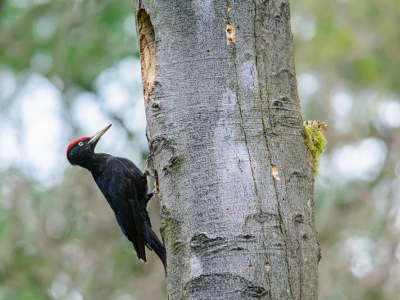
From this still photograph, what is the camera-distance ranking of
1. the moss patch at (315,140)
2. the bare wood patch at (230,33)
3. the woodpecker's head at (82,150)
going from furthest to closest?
the woodpecker's head at (82,150) → the moss patch at (315,140) → the bare wood patch at (230,33)

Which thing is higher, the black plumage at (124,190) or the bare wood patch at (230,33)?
the black plumage at (124,190)

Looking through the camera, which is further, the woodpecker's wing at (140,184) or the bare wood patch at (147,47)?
the woodpecker's wing at (140,184)

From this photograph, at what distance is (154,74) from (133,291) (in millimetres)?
7121

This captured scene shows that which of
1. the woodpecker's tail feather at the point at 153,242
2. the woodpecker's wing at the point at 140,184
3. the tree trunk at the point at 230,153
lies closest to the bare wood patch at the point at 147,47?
the tree trunk at the point at 230,153

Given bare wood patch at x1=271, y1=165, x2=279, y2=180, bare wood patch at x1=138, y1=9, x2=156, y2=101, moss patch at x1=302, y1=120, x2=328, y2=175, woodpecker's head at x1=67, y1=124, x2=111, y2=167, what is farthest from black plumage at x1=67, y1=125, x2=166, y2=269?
bare wood patch at x1=271, y1=165, x2=279, y2=180

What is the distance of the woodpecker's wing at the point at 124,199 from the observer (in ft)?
15.0

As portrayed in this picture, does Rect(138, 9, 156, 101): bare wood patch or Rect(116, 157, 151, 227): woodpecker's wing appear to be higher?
Rect(116, 157, 151, 227): woodpecker's wing

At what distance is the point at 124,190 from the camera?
188 inches

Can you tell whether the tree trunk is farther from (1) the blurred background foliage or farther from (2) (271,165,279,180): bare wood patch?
(1) the blurred background foliage

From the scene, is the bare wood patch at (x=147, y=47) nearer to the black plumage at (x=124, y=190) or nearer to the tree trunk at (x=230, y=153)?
the tree trunk at (x=230, y=153)

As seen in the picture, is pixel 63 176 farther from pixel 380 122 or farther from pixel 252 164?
pixel 252 164

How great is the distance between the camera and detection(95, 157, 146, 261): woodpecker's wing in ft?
15.0

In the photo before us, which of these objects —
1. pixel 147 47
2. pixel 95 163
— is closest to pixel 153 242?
pixel 95 163

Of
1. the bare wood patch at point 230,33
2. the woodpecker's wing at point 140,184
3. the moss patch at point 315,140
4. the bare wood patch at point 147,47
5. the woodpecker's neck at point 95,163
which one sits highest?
the woodpecker's neck at point 95,163
